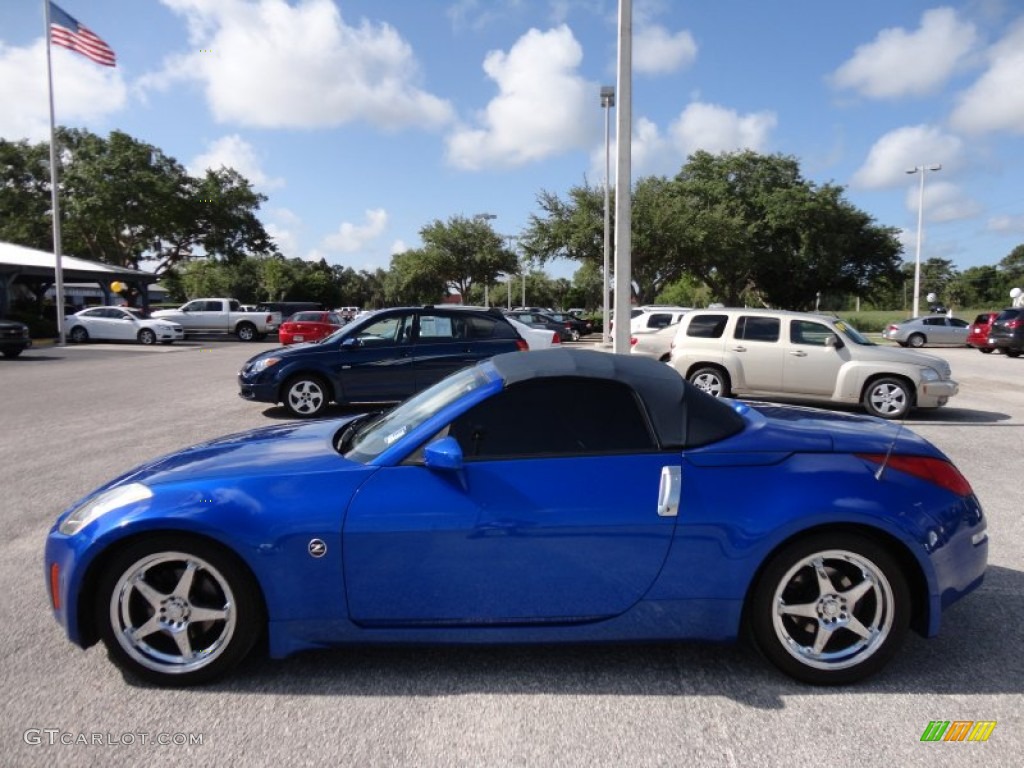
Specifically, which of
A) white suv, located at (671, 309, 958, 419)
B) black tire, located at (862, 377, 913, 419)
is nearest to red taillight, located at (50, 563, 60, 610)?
white suv, located at (671, 309, 958, 419)

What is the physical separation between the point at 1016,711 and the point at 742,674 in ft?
3.44

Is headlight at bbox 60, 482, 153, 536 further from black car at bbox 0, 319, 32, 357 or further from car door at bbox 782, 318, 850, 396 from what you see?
black car at bbox 0, 319, 32, 357

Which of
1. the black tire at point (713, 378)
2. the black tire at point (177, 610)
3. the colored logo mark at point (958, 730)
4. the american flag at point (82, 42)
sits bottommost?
the colored logo mark at point (958, 730)

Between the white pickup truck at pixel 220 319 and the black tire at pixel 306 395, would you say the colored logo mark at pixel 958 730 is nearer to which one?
the black tire at pixel 306 395

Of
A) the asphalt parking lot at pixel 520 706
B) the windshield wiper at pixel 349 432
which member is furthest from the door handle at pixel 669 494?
the windshield wiper at pixel 349 432

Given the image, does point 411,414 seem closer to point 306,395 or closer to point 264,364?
point 306,395

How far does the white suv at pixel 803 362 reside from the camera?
1050cm

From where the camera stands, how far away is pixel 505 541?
301 centimetres

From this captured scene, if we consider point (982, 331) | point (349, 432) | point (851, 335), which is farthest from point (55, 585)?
point (982, 331)

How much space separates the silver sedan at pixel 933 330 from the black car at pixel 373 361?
27.8 m

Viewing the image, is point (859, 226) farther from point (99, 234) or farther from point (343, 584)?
point (343, 584)

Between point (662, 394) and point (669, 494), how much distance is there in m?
0.51

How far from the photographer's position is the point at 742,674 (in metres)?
3.23

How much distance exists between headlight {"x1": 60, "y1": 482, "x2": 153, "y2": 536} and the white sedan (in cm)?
3171
